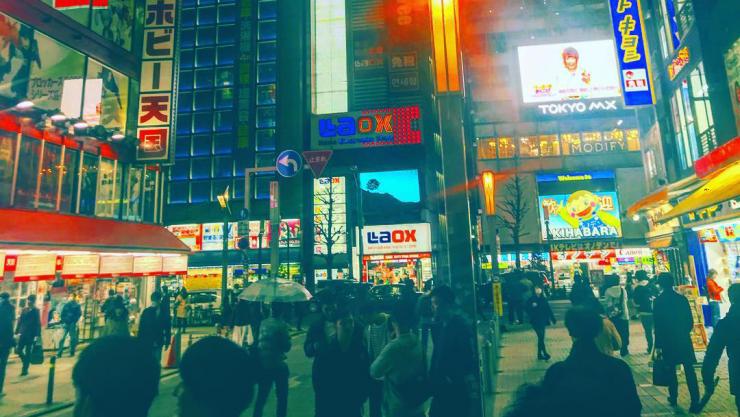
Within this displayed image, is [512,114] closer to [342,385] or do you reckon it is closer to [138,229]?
[138,229]

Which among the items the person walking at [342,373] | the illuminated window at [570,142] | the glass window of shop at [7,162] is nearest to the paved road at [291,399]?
the person walking at [342,373]

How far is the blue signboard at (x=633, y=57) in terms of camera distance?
52.9ft

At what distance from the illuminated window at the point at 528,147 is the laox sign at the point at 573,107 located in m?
15.5

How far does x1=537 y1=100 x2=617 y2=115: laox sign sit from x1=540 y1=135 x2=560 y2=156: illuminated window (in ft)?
50.6

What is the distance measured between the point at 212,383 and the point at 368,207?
128 ft

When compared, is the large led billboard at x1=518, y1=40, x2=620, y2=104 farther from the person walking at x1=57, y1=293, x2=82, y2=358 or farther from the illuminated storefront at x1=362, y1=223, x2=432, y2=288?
the person walking at x1=57, y1=293, x2=82, y2=358

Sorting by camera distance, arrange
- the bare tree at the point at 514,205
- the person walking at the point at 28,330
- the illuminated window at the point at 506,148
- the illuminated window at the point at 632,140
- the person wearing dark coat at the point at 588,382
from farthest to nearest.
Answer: the illuminated window at the point at 506,148 < the illuminated window at the point at 632,140 < the bare tree at the point at 514,205 < the person walking at the point at 28,330 < the person wearing dark coat at the point at 588,382

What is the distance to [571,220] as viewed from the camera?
42.1m

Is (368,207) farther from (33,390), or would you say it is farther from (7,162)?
(33,390)

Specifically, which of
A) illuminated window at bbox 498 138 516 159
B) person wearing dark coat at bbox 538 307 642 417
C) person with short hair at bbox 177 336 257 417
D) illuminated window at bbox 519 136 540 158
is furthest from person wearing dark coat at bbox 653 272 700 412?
illuminated window at bbox 519 136 540 158

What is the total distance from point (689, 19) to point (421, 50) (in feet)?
95.5

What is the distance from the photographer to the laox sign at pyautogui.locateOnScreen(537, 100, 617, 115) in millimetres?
29141

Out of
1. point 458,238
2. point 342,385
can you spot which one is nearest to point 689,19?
point 458,238

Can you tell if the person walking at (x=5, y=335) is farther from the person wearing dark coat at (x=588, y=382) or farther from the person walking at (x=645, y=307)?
the person walking at (x=645, y=307)
